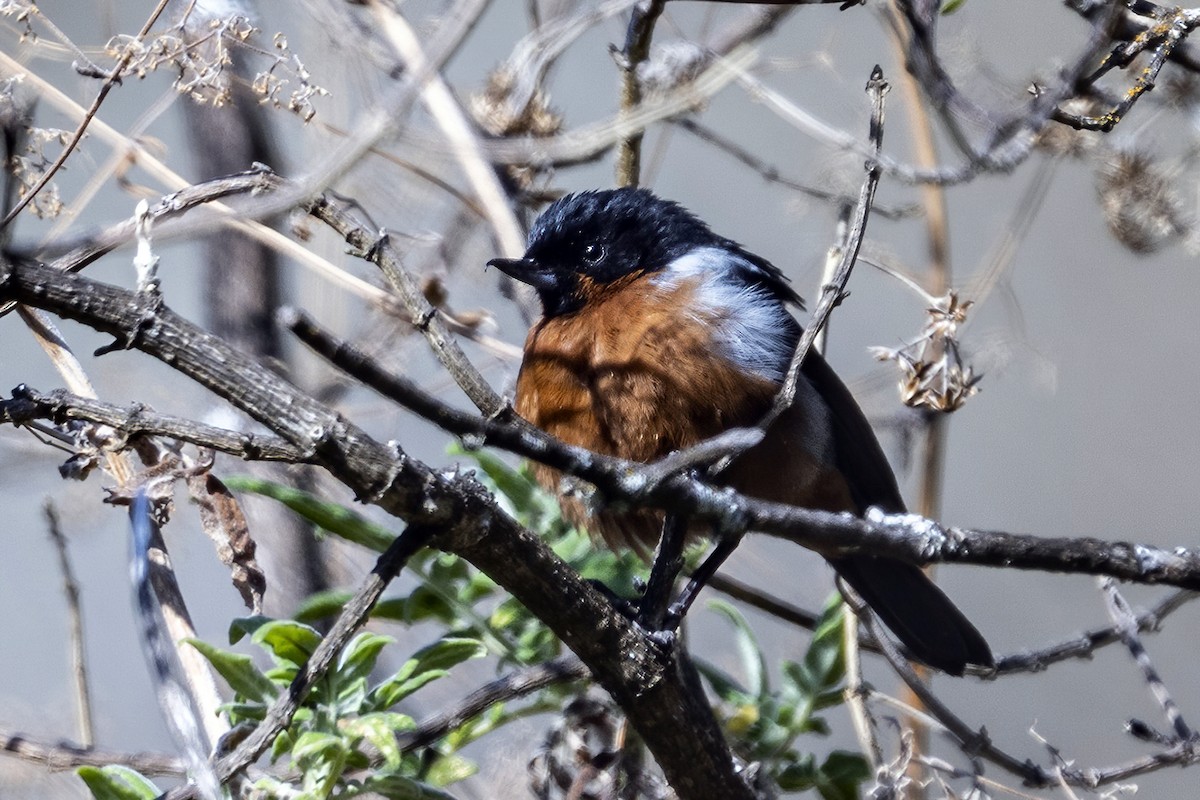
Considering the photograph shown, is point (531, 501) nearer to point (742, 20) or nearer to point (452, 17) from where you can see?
point (452, 17)

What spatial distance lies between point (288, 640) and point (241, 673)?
0.11 metres

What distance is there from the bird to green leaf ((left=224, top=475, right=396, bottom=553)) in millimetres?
435

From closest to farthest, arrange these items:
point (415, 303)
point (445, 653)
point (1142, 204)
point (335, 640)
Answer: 1. point (335, 640)
2. point (415, 303)
3. point (445, 653)
4. point (1142, 204)

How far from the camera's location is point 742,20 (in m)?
3.96

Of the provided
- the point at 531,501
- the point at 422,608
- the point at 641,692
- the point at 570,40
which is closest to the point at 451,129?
the point at 570,40

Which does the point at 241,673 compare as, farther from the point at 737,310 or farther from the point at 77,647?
the point at 737,310

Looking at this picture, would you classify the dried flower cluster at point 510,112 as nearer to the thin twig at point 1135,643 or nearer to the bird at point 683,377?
the bird at point 683,377

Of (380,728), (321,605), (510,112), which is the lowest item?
(380,728)

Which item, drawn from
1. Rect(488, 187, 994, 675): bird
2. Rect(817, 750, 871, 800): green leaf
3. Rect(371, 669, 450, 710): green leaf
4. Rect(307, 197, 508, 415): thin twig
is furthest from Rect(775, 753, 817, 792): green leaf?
Rect(307, 197, 508, 415): thin twig

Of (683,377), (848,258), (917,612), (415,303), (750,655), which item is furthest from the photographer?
(917,612)

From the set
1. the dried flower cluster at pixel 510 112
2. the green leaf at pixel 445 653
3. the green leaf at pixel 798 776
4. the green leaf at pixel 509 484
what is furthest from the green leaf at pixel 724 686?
the dried flower cluster at pixel 510 112

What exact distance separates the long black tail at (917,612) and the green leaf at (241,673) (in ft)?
5.64

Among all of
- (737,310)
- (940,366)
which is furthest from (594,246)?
(940,366)

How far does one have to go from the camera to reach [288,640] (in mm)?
2268
